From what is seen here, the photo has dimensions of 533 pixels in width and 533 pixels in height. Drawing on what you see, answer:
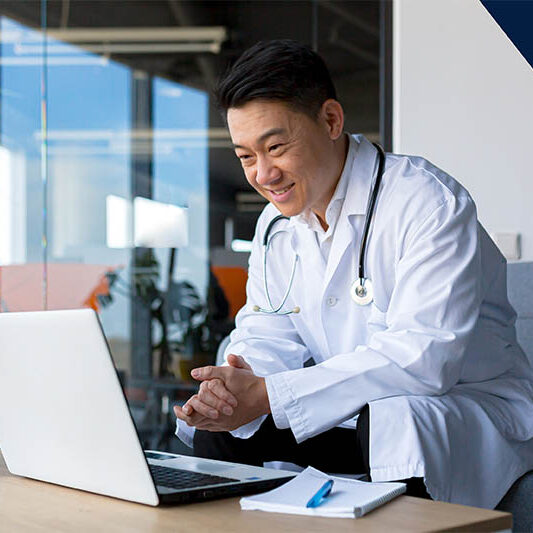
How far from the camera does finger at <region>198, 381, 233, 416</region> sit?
4.81ft

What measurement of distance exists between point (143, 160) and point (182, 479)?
10.9ft

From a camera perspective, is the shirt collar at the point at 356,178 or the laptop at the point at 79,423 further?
the shirt collar at the point at 356,178

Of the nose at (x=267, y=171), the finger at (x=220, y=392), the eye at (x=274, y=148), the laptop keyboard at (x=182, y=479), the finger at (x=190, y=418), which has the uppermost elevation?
the eye at (x=274, y=148)

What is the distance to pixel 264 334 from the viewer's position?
76.5 inches

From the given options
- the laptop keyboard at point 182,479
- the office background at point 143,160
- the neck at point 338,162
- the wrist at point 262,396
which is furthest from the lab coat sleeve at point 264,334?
the office background at point 143,160

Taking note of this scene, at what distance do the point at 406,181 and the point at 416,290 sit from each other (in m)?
0.26

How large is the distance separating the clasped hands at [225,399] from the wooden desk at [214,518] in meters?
0.31

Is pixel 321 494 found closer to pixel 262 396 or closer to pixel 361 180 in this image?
pixel 262 396

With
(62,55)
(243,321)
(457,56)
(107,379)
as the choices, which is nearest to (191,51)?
(62,55)

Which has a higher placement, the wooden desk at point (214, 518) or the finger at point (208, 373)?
the finger at point (208, 373)

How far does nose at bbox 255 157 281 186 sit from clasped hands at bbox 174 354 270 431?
1.32 feet

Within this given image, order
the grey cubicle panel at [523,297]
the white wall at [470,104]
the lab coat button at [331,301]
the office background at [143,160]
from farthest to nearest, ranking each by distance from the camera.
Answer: the office background at [143,160] < the white wall at [470,104] < the grey cubicle panel at [523,297] < the lab coat button at [331,301]

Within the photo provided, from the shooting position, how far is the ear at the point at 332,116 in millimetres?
1799

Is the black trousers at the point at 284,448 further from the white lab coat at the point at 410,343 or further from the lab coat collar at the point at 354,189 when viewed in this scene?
the lab coat collar at the point at 354,189
